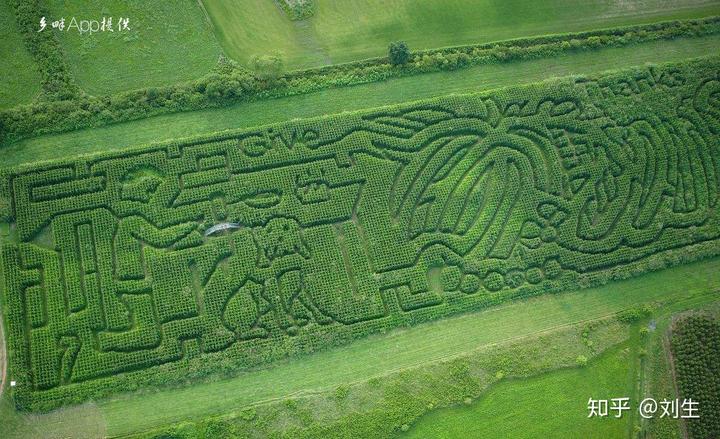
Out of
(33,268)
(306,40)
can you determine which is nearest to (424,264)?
(306,40)

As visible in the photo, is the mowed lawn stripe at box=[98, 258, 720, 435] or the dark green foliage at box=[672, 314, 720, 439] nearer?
the mowed lawn stripe at box=[98, 258, 720, 435]

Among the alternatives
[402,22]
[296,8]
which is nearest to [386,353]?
[402,22]

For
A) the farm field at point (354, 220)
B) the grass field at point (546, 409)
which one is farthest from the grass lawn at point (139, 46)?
the grass field at point (546, 409)

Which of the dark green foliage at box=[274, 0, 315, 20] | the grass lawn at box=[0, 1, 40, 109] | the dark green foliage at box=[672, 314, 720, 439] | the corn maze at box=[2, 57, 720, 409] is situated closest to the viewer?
the corn maze at box=[2, 57, 720, 409]

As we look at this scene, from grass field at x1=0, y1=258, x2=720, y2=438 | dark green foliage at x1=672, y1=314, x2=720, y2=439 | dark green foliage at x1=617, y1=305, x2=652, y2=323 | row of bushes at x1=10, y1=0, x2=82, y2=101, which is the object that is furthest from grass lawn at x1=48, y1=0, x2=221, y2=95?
dark green foliage at x1=672, y1=314, x2=720, y2=439

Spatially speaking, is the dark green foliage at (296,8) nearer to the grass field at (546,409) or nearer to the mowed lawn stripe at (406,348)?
the mowed lawn stripe at (406,348)

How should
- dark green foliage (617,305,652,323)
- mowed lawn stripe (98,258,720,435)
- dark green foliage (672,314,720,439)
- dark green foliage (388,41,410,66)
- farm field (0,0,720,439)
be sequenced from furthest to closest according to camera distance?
1. dark green foliage (388,41,410,66)
2. dark green foliage (617,305,652,323)
3. dark green foliage (672,314,720,439)
4. farm field (0,0,720,439)
5. mowed lawn stripe (98,258,720,435)

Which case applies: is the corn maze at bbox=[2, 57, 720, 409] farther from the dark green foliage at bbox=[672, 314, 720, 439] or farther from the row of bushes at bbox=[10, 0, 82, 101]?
the dark green foliage at bbox=[672, 314, 720, 439]
